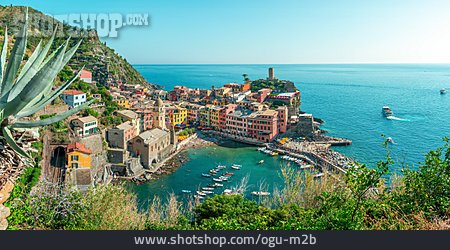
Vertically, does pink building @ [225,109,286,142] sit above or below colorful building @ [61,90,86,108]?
below

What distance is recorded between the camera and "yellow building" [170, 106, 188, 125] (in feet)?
91.7

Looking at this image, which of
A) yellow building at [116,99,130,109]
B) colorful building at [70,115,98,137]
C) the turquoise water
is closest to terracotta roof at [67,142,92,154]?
colorful building at [70,115,98,137]

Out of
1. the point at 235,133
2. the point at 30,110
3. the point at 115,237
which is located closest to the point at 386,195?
the point at 115,237

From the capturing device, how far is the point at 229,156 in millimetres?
21531

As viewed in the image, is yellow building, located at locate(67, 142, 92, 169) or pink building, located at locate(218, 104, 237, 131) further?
pink building, located at locate(218, 104, 237, 131)

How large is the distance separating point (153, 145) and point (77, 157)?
5.38 metres

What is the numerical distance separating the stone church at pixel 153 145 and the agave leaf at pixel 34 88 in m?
17.3

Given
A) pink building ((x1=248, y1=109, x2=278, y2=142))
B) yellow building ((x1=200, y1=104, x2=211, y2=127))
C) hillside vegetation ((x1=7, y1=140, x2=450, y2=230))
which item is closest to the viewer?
hillside vegetation ((x1=7, y1=140, x2=450, y2=230))

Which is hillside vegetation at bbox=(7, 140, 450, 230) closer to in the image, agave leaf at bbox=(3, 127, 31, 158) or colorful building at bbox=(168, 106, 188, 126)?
agave leaf at bbox=(3, 127, 31, 158)

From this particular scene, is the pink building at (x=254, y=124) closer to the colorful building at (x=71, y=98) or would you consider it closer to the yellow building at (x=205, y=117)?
the yellow building at (x=205, y=117)

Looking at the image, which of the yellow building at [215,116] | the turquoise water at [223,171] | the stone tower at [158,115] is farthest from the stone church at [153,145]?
the yellow building at [215,116]

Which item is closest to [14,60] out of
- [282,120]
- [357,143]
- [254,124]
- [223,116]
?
[254,124]

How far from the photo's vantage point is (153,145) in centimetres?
1959

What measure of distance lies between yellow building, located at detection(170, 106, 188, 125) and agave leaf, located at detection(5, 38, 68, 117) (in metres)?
25.9
